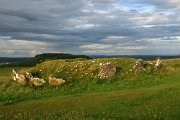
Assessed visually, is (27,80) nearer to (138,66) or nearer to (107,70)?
(107,70)

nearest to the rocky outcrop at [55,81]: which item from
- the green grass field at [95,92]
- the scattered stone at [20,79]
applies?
the green grass field at [95,92]

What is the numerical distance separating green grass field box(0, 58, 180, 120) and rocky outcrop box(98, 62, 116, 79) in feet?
3.01

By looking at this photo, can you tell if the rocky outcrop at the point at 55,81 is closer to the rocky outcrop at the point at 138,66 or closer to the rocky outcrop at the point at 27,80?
the rocky outcrop at the point at 27,80

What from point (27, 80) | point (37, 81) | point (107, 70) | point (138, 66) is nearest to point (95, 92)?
point (107, 70)

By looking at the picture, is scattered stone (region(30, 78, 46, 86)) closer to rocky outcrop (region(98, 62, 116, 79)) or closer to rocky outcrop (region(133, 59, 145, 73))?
rocky outcrop (region(98, 62, 116, 79))

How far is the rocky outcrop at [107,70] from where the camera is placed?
58.8 metres

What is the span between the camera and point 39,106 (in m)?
40.6

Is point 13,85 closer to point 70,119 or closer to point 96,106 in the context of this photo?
point 96,106

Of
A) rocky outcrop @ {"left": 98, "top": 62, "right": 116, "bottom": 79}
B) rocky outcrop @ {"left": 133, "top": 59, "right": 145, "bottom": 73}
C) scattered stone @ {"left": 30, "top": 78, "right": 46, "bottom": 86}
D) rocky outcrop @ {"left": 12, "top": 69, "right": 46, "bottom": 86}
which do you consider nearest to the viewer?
scattered stone @ {"left": 30, "top": 78, "right": 46, "bottom": 86}

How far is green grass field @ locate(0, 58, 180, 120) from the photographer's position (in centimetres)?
3594

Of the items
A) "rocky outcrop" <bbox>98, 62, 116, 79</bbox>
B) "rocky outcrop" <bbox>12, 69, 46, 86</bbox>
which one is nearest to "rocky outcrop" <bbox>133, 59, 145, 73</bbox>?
"rocky outcrop" <bbox>98, 62, 116, 79</bbox>

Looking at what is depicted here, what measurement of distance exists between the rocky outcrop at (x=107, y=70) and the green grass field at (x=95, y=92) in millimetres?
916

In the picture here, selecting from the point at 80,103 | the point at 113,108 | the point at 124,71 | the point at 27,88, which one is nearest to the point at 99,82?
the point at 124,71

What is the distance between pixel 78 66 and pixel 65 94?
9476mm
